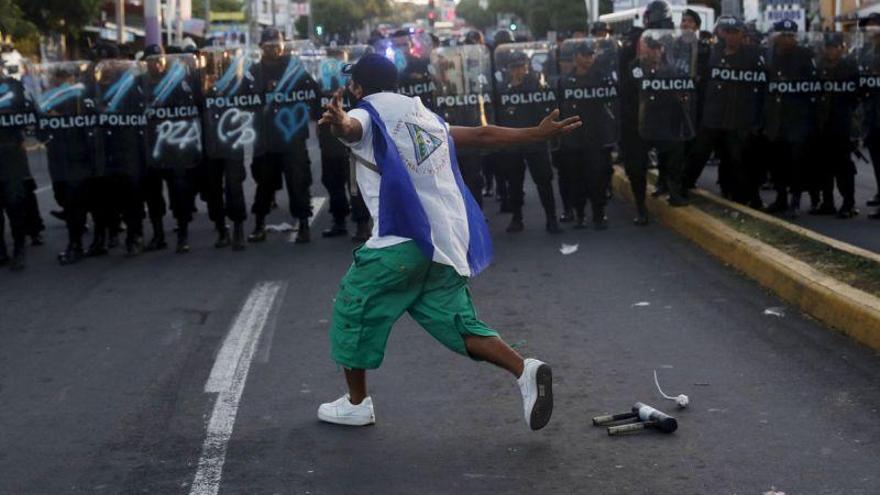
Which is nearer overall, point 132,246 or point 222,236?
point 132,246

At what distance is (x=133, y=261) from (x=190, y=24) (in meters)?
49.9

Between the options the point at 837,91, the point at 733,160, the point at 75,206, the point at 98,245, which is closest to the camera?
the point at 75,206

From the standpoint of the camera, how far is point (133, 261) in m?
13.1

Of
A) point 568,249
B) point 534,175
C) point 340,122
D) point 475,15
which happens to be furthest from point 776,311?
point 475,15

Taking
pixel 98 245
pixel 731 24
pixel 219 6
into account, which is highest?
pixel 219 6

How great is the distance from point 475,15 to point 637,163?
128143 mm

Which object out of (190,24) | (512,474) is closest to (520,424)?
(512,474)

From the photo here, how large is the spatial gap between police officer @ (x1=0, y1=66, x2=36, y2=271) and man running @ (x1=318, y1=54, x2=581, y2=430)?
699 cm

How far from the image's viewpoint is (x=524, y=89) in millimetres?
14094

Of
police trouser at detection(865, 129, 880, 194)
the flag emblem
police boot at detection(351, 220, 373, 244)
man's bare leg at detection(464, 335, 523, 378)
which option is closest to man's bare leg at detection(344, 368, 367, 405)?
man's bare leg at detection(464, 335, 523, 378)

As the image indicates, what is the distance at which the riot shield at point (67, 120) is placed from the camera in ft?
43.1

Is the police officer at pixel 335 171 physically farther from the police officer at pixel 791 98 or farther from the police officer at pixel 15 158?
the police officer at pixel 791 98

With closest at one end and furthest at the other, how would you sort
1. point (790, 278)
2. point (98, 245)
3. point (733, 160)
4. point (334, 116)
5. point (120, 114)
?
1. point (334, 116)
2. point (790, 278)
3. point (120, 114)
4. point (98, 245)
5. point (733, 160)

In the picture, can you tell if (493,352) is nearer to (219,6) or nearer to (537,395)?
(537,395)
